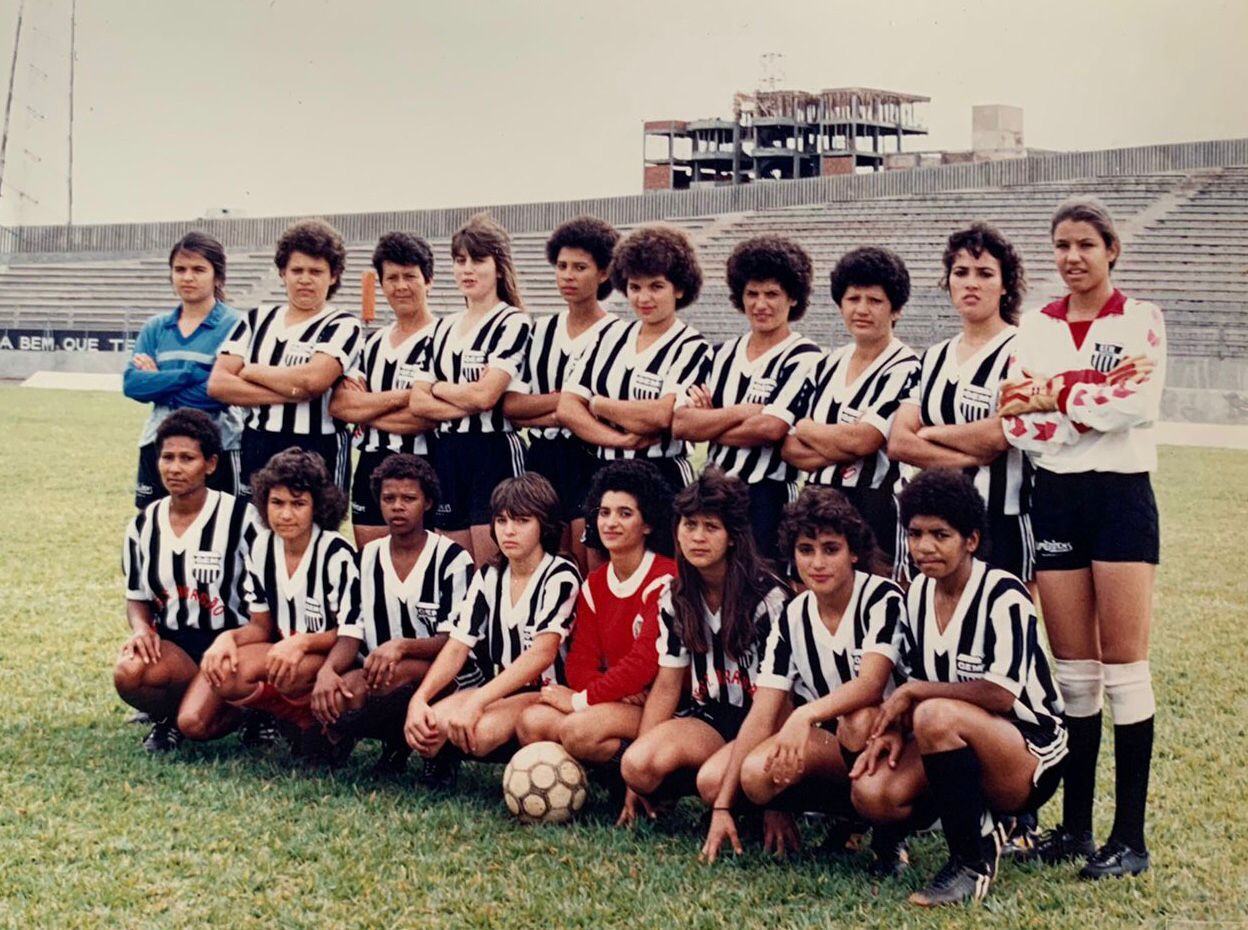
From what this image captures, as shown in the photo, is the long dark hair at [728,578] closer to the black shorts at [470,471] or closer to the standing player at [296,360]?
the black shorts at [470,471]

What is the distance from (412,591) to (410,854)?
0.84 m

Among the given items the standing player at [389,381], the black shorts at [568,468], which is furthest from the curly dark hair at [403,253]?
the black shorts at [568,468]

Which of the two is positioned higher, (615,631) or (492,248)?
(492,248)

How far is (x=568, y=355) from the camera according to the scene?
4297mm

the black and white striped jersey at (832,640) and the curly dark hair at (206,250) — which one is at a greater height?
the curly dark hair at (206,250)

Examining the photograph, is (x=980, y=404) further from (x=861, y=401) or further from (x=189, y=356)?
(x=189, y=356)

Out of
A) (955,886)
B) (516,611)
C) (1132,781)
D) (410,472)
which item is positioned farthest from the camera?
(410,472)

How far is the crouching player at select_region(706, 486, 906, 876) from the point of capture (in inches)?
128

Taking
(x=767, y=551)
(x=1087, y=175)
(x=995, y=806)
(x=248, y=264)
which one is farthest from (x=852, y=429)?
(x=248, y=264)

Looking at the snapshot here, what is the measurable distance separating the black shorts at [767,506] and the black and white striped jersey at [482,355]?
31.8 inches

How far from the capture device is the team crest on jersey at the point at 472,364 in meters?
4.32

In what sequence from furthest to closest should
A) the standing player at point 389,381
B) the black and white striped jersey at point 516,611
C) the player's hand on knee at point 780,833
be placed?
the standing player at point 389,381, the black and white striped jersey at point 516,611, the player's hand on knee at point 780,833

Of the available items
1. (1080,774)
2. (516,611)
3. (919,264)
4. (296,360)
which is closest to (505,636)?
(516,611)

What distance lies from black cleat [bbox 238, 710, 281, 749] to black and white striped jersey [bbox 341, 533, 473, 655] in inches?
16.0
